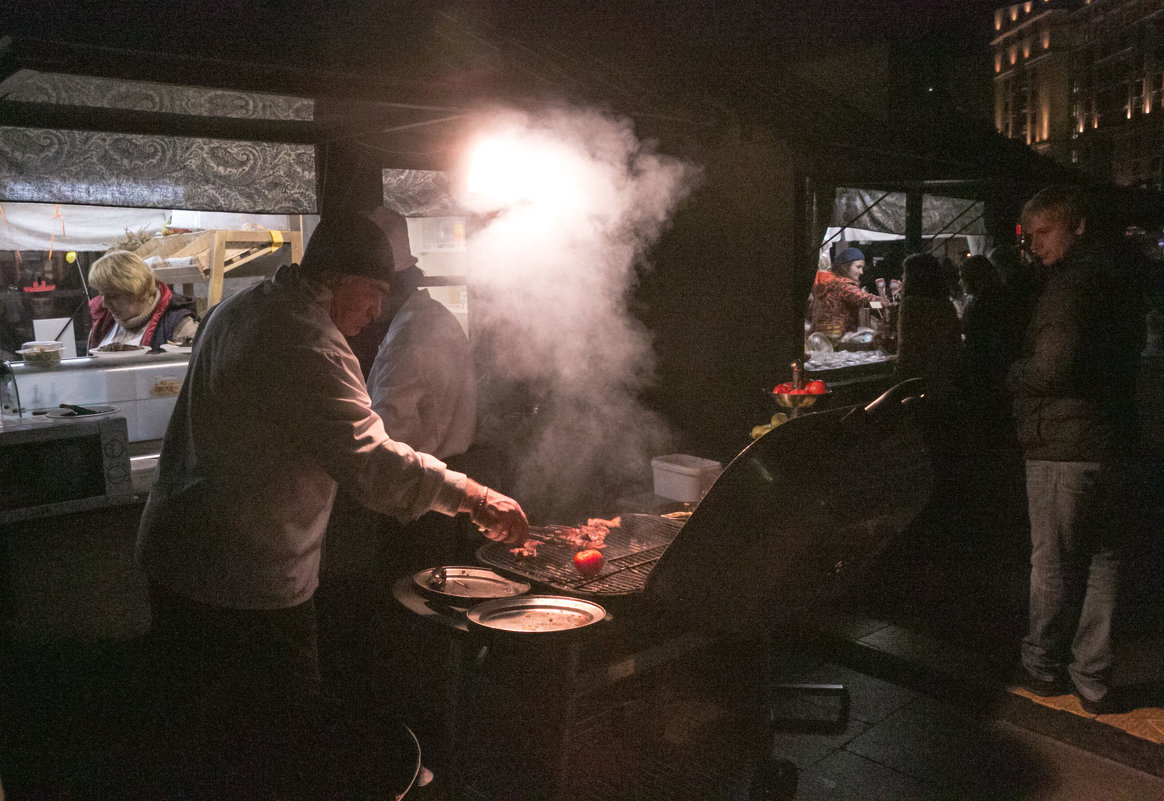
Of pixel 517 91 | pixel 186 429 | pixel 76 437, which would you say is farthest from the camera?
pixel 76 437

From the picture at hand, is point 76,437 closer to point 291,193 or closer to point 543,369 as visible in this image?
point 291,193

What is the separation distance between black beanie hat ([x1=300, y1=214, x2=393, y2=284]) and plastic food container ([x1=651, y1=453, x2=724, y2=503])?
96.8 inches

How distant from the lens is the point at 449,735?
3.53m

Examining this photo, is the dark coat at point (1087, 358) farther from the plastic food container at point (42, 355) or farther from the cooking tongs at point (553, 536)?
the plastic food container at point (42, 355)

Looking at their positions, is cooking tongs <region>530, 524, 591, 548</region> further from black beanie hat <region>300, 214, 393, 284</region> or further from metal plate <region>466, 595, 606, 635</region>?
black beanie hat <region>300, 214, 393, 284</region>

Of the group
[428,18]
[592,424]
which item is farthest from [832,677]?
[428,18]

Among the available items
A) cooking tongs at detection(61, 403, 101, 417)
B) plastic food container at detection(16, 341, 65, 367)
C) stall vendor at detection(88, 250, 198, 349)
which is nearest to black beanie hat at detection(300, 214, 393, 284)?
cooking tongs at detection(61, 403, 101, 417)

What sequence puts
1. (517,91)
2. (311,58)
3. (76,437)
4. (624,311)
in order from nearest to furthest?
(311,58) → (517,91) → (76,437) → (624,311)

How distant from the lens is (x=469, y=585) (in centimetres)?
340

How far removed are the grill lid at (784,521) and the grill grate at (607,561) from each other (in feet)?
0.84

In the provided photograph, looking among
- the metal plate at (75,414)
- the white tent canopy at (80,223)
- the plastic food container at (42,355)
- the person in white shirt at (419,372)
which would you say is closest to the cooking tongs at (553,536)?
the person in white shirt at (419,372)

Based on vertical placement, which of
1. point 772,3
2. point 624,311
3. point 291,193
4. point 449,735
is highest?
point 772,3

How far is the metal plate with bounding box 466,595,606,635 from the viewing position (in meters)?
2.92

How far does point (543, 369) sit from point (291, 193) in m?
2.23
